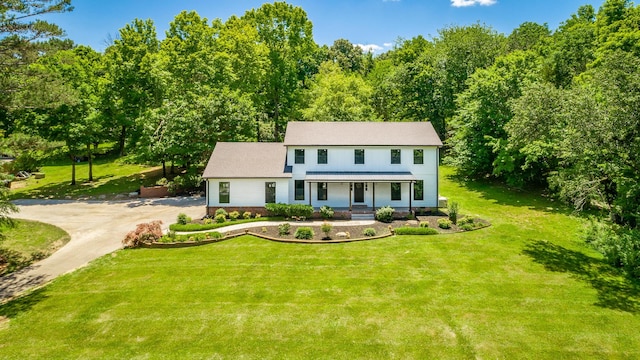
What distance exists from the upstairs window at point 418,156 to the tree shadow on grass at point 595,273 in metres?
9.76

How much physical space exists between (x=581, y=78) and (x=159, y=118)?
4156cm

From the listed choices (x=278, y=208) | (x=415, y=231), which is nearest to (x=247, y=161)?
(x=278, y=208)

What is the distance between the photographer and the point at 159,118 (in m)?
35.4

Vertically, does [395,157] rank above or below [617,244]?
above

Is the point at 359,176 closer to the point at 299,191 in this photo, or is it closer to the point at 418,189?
the point at 299,191

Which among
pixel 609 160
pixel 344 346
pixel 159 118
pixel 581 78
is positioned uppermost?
pixel 581 78

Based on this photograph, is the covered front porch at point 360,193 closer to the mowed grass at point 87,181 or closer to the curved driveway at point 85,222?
the curved driveway at point 85,222

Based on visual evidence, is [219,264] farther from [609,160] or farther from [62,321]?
[609,160]

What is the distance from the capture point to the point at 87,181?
133ft

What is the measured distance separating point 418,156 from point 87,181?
37110 mm

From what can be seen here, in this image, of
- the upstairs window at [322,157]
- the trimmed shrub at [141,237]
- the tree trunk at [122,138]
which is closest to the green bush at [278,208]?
the upstairs window at [322,157]

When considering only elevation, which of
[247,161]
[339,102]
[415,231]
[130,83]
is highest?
[130,83]

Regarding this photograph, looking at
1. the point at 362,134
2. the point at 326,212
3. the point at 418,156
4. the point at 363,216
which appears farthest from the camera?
the point at 362,134

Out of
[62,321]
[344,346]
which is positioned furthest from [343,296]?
[62,321]
